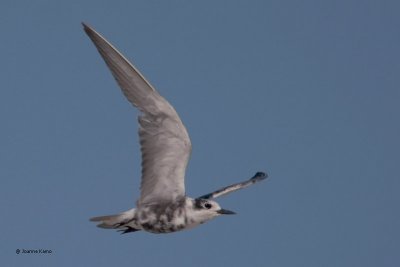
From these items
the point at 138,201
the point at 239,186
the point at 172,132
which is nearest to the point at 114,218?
the point at 138,201

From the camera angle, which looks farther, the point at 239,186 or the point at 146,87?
the point at 239,186

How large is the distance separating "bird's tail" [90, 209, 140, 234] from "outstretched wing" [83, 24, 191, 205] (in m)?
0.48

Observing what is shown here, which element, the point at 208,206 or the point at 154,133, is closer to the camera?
the point at 154,133

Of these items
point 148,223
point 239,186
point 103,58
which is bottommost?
point 148,223

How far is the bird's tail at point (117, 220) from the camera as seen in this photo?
934 inches

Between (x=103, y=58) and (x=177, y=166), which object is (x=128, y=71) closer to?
(x=103, y=58)

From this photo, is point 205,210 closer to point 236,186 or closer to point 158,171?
point 158,171

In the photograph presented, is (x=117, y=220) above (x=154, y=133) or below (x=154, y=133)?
below

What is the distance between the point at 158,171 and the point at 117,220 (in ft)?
5.27

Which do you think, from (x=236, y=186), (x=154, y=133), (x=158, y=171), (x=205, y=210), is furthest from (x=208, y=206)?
(x=236, y=186)

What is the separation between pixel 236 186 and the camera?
27.1 m

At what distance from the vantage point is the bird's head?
2388cm

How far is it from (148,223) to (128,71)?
384 centimetres

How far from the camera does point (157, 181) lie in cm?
2419
